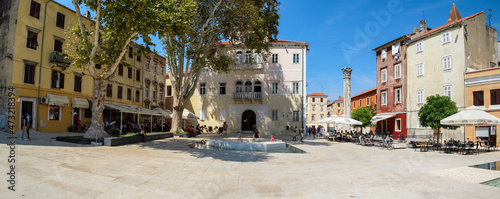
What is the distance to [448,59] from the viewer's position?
25266 mm

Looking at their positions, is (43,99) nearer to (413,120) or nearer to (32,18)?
(32,18)

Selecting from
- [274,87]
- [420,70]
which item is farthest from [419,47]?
[274,87]

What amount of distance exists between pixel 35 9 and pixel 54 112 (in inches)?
303

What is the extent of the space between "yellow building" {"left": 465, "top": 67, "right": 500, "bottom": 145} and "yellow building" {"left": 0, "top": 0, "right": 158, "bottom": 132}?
28.8m

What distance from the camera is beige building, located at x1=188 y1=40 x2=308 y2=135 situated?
111 ft

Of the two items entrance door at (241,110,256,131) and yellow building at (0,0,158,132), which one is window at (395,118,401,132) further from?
yellow building at (0,0,158,132)

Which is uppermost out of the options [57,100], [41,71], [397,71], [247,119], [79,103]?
[397,71]

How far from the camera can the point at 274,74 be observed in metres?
34.3

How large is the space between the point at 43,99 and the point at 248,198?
2094 centimetres

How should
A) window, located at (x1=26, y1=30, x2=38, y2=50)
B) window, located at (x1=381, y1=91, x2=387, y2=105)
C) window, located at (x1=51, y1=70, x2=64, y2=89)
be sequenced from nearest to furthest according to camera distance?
window, located at (x1=26, y1=30, x2=38, y2=50) → window, located at (x1=51, y1=70, x2=64, y2=89) → window, located at (x1=381, y1=91, x2=387, y2=105)

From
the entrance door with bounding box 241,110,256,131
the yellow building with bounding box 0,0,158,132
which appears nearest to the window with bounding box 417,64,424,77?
→ the entrance door with bounding box 241,110,256,131

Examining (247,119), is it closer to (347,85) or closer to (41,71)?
(347,85)

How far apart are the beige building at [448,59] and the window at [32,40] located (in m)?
29.3

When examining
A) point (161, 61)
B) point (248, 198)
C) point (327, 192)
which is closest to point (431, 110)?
point (327, 192)
